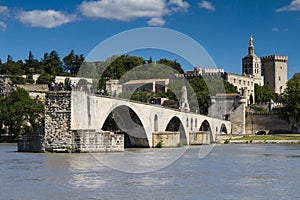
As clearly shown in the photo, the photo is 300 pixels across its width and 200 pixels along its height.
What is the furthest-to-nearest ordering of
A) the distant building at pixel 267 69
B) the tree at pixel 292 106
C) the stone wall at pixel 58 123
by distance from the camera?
the distant building at pixel 267 69
the tree at pixel 292 106
the stone wall at pixel 58 123

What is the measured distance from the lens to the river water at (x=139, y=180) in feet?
47.8

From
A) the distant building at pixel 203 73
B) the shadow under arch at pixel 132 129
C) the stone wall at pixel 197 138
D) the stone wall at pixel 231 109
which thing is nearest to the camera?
the shadow under arch at pixel 132 129

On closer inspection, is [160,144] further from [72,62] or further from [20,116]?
[72,62]

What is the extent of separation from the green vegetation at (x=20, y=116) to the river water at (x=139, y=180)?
2911 cm

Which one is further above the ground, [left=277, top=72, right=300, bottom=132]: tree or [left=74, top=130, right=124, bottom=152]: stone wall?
[left=277, top=72, right=300, bottom=132]: tree

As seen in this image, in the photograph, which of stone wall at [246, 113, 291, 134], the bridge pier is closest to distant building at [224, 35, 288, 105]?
stone wall at [246, 113, 291, 134]

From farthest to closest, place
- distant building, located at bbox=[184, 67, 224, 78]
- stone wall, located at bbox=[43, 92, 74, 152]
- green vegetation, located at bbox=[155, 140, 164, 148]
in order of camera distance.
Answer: distant building, located at bbox=[184, 67, 224, 78]
green vegetation, located at bbox=[155, 140, 164, 148]
stone wall, located at bbox=[43, 92, 74, 152]

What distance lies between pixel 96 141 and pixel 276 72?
92.8m

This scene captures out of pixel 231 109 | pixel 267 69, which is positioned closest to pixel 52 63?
pixel 231 109

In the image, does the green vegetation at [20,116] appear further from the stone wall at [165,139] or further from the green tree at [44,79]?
the green tree at [44,79]

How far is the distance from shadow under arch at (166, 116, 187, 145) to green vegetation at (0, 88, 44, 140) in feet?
38.4

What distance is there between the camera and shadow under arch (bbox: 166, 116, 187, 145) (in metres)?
48.5

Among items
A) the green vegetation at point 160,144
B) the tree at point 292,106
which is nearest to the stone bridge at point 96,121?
the green vegetation at point 160,144

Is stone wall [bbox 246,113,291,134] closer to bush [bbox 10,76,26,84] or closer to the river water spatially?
bush [bbox 10,76,26,84]
